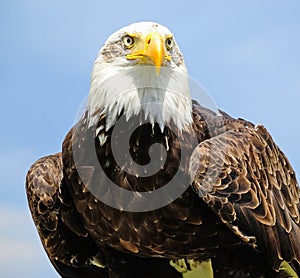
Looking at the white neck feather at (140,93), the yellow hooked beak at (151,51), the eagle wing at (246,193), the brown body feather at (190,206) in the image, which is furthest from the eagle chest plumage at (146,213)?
the yellow hooked beak at (151,51)

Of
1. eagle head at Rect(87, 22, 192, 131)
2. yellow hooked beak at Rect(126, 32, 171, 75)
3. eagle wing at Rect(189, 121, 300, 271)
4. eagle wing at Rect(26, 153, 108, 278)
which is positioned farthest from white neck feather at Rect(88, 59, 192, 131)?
eagle wing at Rect(26, 153, 108, 278)

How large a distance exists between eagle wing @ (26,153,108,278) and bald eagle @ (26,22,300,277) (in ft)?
0.39

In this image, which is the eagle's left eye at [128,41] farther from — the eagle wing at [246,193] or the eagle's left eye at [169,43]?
the eagle wing at [246,193]

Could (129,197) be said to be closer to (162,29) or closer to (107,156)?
(107,156)

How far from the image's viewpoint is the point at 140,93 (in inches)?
335

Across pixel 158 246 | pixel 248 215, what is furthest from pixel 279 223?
pixel 158 246

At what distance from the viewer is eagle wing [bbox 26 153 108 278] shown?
9.52m

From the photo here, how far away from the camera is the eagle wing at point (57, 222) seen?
952cm

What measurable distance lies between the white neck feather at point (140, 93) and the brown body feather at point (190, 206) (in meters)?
0.14

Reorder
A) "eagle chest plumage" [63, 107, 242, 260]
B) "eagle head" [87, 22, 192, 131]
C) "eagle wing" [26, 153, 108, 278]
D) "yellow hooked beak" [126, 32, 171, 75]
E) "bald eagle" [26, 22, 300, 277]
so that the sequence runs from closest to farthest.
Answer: "yellow hooked beak" [126, 32, 171, 75] < "eagle head" [87, 22, 192, 131] < "bald eagle" [26, 22, 300, 277] < "eagle chest plumage" [63, 107, 242, 260] < "eagle wing" [26, 153, 108, 278]

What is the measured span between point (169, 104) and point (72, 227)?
197 cm

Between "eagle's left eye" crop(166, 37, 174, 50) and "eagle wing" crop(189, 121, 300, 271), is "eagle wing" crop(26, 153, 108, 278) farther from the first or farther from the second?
"eagle's left eye" crop(166, 37, 174, 50)

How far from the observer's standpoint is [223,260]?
9133 mm

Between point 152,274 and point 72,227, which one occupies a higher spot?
point 72,227
